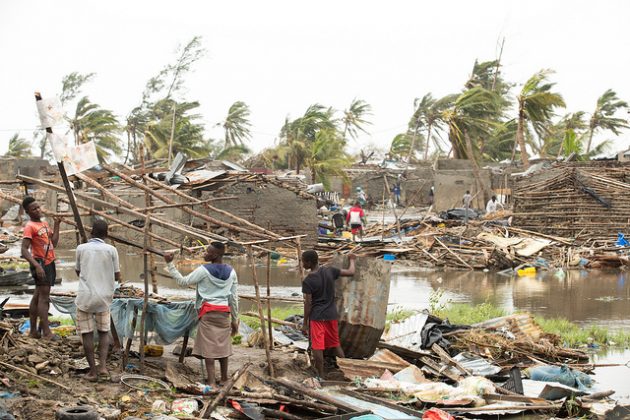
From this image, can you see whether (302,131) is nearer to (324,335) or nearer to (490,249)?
(490,249)

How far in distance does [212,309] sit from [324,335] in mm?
1423

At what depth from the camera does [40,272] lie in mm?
7676

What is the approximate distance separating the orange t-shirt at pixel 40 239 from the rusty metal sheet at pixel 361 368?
311cm

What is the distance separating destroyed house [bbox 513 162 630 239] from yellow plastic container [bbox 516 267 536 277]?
11.8 feet

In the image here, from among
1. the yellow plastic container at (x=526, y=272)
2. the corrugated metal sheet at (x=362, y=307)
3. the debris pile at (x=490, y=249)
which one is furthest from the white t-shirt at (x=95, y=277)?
the yellow plastic container at (x=526, y=272)

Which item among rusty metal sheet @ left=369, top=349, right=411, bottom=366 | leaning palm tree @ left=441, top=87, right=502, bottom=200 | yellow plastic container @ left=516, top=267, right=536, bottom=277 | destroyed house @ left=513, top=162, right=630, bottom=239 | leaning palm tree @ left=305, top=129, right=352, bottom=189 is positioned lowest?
rusty metal sheet @ left=369, top=349, right=411, bottom=366

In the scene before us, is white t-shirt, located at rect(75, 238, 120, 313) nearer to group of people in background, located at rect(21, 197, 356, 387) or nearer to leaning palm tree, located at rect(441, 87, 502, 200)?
group of people in background, located at rect(21, 197, 356, 387)

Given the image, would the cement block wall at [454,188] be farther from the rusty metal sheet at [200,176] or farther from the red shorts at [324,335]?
the red shorts at [324,335]

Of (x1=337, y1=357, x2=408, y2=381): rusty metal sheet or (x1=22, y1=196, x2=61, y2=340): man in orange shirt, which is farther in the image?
(x1=337, y1=357, x2=408, y2=381): rusty metal sheet

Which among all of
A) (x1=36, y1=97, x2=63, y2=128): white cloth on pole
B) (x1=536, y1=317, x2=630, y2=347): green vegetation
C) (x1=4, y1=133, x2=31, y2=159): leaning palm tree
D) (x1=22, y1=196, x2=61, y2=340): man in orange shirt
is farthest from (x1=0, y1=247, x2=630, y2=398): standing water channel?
(x1=4, y1=133, x2=31, y2=159): leaning palm tree

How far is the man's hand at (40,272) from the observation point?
761 cm

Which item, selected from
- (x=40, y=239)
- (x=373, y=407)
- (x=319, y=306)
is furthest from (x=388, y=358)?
(x=40, y=239)

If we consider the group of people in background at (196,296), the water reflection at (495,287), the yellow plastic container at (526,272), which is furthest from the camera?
the yellow plastic container at (526,272)

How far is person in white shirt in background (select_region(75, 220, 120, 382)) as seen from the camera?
688 cm
